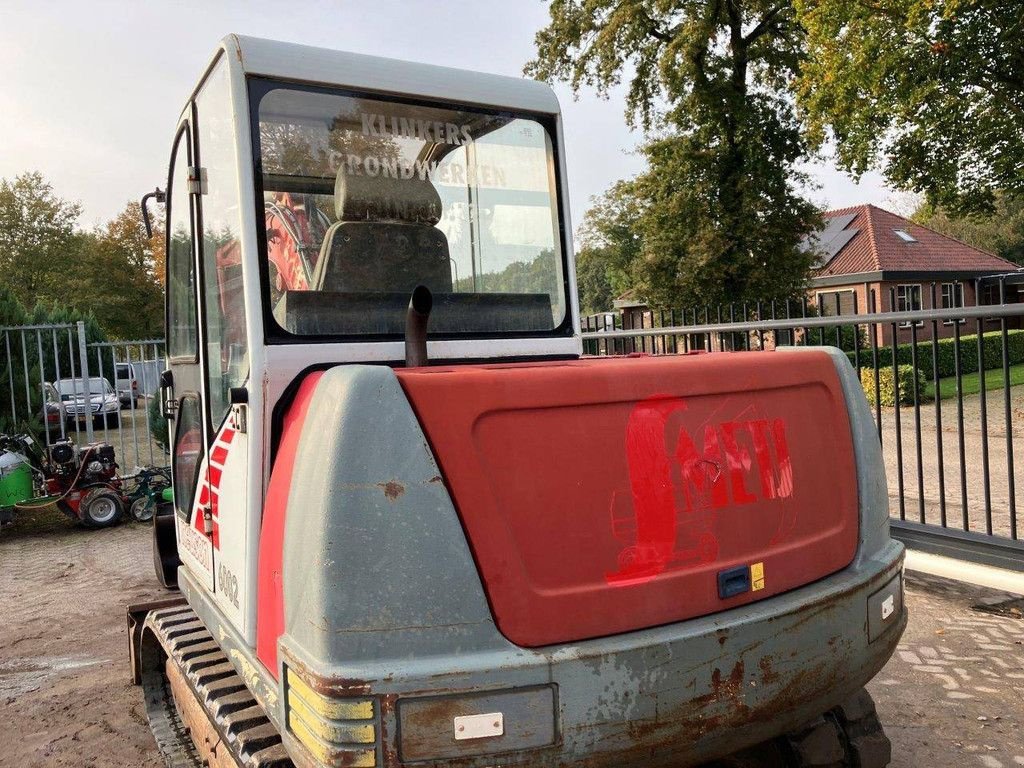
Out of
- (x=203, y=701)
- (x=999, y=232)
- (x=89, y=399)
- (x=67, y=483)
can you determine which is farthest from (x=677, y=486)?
(x=999, y=232)

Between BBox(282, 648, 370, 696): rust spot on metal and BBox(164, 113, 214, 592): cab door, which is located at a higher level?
BBox(164, 113, 214, 592): cab door

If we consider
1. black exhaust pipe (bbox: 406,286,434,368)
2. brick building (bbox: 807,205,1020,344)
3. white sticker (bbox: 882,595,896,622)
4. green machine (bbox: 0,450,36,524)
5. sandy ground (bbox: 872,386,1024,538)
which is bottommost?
sandy ground (bbox: 872,386,1024,538)

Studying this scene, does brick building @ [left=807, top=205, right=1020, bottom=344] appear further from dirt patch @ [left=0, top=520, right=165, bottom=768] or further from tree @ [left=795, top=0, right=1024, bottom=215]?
dirt patch @ [left=0, top=520, right=165, bottom=768]

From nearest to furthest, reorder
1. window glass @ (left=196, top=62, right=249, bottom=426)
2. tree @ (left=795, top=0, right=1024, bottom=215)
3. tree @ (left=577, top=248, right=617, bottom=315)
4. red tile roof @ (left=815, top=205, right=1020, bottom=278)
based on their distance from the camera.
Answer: window glass @ (left=196, top=62, right=249, bottom=426) < tree @ (left=795, top=0, right=1024, bottom=215) < red tile roof @ (left=815, top=205, right=1020, bottom=278) < tree @ (left=577, top=248, right=617, bottom=315)

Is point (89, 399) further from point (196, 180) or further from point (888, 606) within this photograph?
point (888, 606)

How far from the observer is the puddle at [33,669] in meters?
4.83

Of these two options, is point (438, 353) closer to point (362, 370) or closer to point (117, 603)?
point (362, 370)

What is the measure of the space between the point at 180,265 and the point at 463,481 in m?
2.20

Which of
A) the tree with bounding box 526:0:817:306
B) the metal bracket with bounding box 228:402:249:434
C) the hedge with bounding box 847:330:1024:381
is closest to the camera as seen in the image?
the metal bracket with bounding box 228:402:249:434

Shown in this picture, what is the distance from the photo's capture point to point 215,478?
2.93 m

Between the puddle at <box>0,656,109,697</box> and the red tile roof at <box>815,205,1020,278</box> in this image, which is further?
the red tile roof at <box>815,205,1020,278</box>

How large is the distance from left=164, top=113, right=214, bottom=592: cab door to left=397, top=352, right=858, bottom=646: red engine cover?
147 centimetres

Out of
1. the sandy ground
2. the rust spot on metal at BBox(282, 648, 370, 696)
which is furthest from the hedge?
the rust spot on metal at BBox(282, 648, 370, 696)

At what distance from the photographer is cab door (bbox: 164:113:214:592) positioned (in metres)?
3.17
